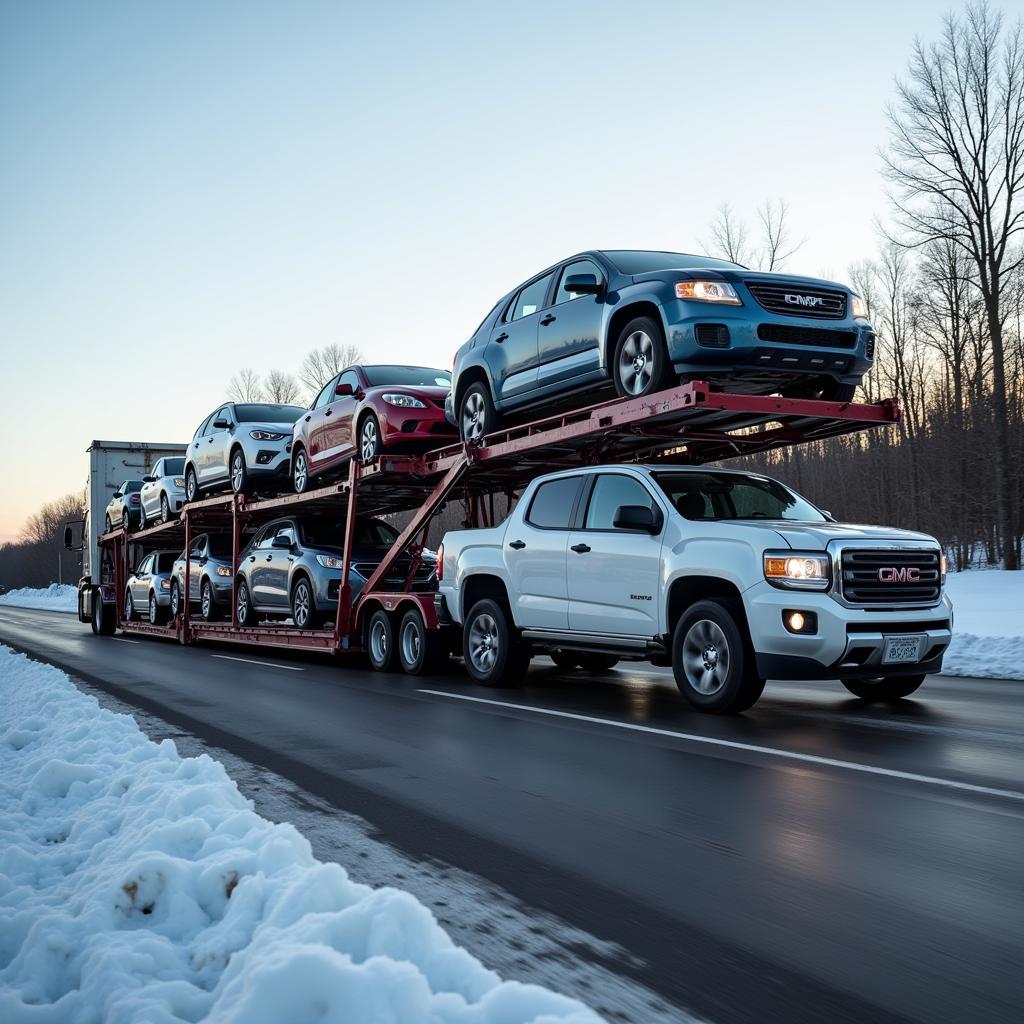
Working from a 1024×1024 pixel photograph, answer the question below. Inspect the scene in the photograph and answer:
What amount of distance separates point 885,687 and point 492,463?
4655 millimetres

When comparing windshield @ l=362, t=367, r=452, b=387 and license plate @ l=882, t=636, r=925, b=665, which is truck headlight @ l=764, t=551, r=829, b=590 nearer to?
license plate @ l=882, t=636, r=925, b=665

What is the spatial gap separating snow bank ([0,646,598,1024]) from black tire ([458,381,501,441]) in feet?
23.1

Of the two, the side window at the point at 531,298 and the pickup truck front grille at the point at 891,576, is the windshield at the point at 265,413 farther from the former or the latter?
the pickup truck front grille at the point at 891,576

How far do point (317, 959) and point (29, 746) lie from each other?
5.25m

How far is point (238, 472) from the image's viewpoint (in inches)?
715

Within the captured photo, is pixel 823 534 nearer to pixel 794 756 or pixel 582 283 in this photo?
pixel 794 756

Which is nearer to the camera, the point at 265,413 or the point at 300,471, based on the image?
the point at 300,471

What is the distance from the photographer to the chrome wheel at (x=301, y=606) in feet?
50.0

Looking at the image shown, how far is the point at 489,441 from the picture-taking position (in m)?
11.4

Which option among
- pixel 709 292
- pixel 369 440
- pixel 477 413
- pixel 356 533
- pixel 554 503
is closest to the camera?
pixel 709 292

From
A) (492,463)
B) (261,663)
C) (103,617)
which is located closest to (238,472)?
(261,663)

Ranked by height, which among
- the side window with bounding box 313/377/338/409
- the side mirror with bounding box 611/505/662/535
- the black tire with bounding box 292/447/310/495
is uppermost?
the side window with bounding box 313/377/338/409

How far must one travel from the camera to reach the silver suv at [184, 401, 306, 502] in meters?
17.9

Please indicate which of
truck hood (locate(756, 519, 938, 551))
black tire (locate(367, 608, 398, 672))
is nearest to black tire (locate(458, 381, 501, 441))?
black tire (locate(367, 608, 398, 672))
